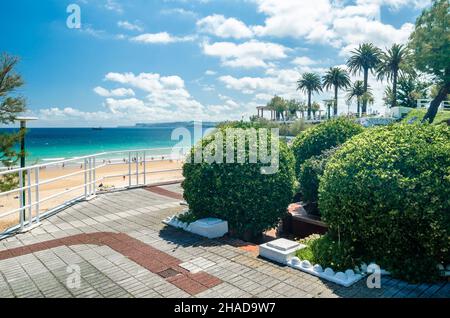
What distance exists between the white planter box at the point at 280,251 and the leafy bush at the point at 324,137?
4.09 metres

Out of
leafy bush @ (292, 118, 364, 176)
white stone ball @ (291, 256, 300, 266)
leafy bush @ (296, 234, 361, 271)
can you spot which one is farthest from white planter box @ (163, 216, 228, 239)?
leafy bush @ (292, 118, 364, 176)

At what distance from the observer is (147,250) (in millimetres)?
5555

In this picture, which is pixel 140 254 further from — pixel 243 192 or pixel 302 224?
pixel 302 224

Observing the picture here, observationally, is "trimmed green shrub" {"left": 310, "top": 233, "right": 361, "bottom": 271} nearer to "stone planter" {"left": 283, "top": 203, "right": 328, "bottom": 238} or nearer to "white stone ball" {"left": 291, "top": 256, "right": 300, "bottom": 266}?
"white stone ball" {"left": 291, "top": 256, "right": 300, "bottom": 266}

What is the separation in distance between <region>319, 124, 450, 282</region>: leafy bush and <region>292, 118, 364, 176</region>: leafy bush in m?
3.81

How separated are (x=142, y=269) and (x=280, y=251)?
197 centimetres

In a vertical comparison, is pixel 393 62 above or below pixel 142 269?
above

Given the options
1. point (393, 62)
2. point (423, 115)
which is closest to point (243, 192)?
point (423, 115)

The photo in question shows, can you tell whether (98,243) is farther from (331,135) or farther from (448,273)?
(331,135)

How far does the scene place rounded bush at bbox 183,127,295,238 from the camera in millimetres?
6266

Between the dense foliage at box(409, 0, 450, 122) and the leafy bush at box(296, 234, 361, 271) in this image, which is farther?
the dense foliage at box(409, 0, 450, 122)

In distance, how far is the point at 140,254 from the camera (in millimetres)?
5367

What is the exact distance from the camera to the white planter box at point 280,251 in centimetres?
494
